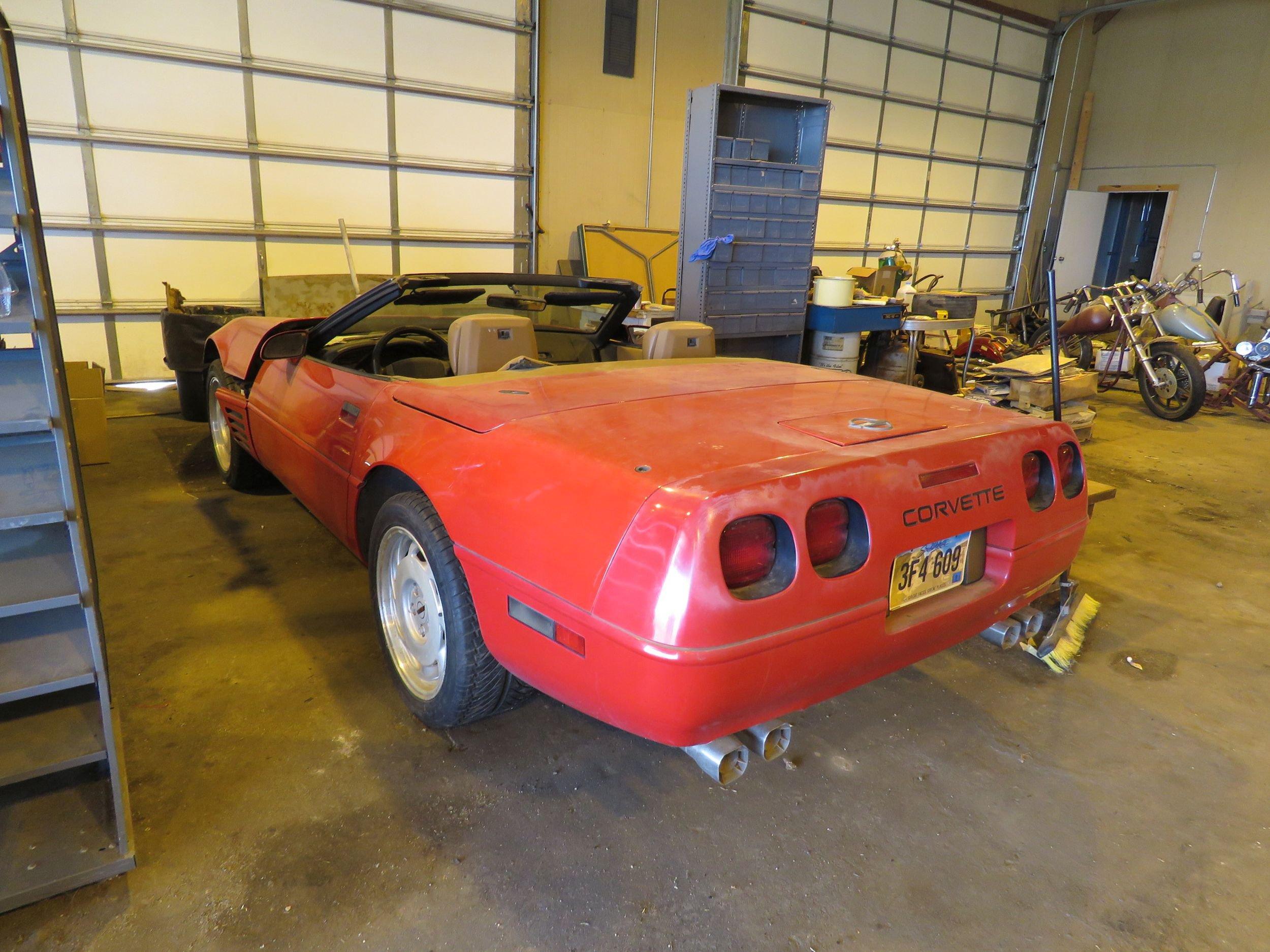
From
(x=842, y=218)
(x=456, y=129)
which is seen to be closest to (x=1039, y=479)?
(x=456, y=129)

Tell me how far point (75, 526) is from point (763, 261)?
502 centimetres

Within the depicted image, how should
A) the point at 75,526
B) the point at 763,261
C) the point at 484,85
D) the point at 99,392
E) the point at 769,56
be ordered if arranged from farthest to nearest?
the point at 769,56
the point at 484,85
the point at 763,261
the point at 99,392
the point at 75,526

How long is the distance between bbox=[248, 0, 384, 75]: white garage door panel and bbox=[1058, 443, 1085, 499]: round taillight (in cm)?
734

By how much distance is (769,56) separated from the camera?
30.3ft

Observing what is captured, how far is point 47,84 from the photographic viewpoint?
20.2 feet

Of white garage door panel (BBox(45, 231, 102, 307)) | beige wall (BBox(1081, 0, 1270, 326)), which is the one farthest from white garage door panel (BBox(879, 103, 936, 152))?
white garage door panel (BBox(45, 231, 102, 307))

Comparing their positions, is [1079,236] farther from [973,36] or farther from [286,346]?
[286,346]

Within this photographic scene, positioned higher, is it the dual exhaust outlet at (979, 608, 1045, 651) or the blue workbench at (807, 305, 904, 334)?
the blue workbench at (807, 305, 904, 334)

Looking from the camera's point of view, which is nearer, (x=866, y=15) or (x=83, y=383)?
(x=83, y=383)

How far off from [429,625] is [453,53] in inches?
284

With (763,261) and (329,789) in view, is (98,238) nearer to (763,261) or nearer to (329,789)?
(763,261)

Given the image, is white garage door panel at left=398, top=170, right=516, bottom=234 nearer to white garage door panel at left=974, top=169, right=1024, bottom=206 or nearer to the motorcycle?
the motorcycle

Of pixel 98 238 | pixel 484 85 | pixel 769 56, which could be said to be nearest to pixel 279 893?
pixel 98 238

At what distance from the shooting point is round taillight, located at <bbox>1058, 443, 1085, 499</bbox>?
2.03 metres
